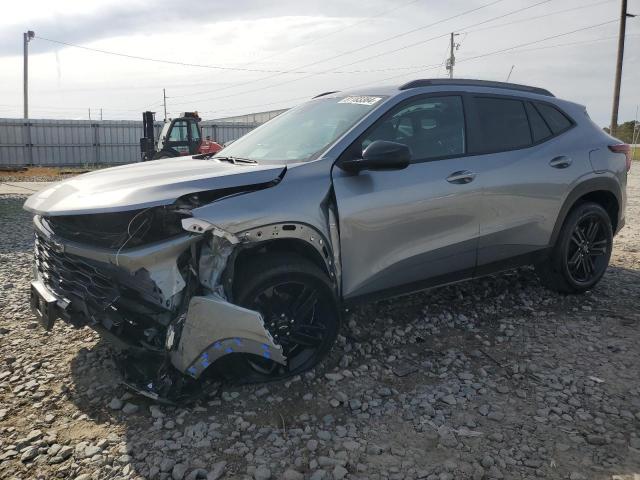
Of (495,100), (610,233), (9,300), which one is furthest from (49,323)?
(610,233)

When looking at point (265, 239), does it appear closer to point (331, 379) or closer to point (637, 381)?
point (331, 379)

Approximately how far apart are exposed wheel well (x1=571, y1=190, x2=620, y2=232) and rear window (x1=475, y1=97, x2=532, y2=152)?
3.00 ft

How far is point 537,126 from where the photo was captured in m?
4.53

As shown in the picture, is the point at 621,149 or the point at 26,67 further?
the point at 26,67

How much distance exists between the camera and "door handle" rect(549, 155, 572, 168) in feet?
14.6

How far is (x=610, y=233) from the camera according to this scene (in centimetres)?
496

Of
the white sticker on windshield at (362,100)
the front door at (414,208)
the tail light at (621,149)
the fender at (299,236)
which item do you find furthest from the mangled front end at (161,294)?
the tail light at (621,149)

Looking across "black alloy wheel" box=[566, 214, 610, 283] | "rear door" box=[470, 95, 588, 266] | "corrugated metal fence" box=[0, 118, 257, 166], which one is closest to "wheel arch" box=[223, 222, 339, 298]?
"rear door" box=[470, 95, 588, 266]

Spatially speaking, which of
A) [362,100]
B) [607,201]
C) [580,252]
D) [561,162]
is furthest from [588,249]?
[362,100]

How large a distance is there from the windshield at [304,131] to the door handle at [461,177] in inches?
28.8

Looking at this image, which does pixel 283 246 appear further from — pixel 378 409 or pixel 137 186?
pixel 378 409

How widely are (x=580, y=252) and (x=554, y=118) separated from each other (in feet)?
3.93

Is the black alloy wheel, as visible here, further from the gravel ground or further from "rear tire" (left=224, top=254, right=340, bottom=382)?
"rear tire" (left=224, top=254, right=340, bottom=382)

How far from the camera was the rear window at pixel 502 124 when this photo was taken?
418 cm
